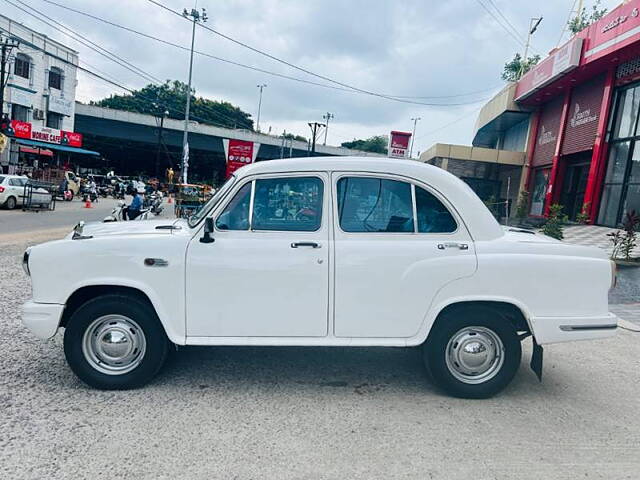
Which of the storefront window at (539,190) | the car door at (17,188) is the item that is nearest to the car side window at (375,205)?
the car door at (17,188)

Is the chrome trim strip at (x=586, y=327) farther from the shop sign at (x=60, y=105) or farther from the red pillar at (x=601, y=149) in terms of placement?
the shop sign at (x=60, y=105)

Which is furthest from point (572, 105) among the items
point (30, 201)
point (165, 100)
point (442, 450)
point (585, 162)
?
point (165, 100)

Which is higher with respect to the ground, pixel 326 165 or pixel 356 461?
pixel 326 165

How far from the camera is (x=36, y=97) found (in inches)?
1471

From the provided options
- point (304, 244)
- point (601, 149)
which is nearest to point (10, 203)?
point (304, 244)

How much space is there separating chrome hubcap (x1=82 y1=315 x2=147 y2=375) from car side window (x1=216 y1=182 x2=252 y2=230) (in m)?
1.07

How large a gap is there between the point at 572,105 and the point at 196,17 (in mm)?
24503

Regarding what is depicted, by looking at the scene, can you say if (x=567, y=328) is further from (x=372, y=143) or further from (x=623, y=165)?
(x=372, y=143)

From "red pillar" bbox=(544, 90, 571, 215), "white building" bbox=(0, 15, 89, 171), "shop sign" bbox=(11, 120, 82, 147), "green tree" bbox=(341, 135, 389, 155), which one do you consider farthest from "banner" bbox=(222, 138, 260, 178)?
"green tree" bbox=(341, 135, 389, 155)

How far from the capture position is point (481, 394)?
3.72 metres

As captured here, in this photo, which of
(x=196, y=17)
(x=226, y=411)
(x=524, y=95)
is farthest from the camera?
(x=196, y=17)

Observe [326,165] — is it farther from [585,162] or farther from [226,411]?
[585,162]

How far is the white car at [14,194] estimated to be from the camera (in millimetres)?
17948

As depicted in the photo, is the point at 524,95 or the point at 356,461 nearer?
the point at 356,461
